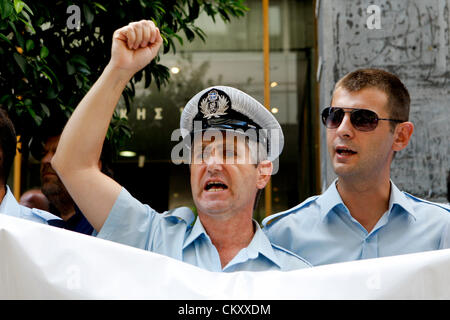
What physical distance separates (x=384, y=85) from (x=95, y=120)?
129 cm

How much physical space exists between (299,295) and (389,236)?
116 centimetres

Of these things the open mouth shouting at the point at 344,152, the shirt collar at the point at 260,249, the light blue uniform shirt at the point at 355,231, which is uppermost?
the open mouth shouting at the point at 344,152

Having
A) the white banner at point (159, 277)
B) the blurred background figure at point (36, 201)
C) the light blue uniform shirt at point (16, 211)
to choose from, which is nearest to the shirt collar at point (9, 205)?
the light blue uniform shirt at point (16, 211)

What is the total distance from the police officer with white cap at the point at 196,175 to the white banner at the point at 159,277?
53 cm

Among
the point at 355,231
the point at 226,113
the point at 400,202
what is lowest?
the point at 355,231

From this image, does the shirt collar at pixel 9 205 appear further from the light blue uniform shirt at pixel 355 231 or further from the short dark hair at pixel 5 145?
the light blue uniform shirt at pixel 355 231

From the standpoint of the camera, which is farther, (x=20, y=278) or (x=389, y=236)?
(x=389, y=236)

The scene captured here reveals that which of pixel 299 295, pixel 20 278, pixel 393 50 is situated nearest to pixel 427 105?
pixel 393 50

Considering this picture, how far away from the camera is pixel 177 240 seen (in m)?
2.21

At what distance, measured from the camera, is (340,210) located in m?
2.66

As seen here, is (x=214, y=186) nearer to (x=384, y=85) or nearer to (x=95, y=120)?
(x=95, y=120)

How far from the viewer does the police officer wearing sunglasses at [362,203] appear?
2.53 metres

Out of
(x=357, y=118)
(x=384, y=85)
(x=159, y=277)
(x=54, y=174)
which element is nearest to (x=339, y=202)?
(x=357, y=118)

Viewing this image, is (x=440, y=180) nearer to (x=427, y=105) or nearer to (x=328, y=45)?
(x=427, y=105)
